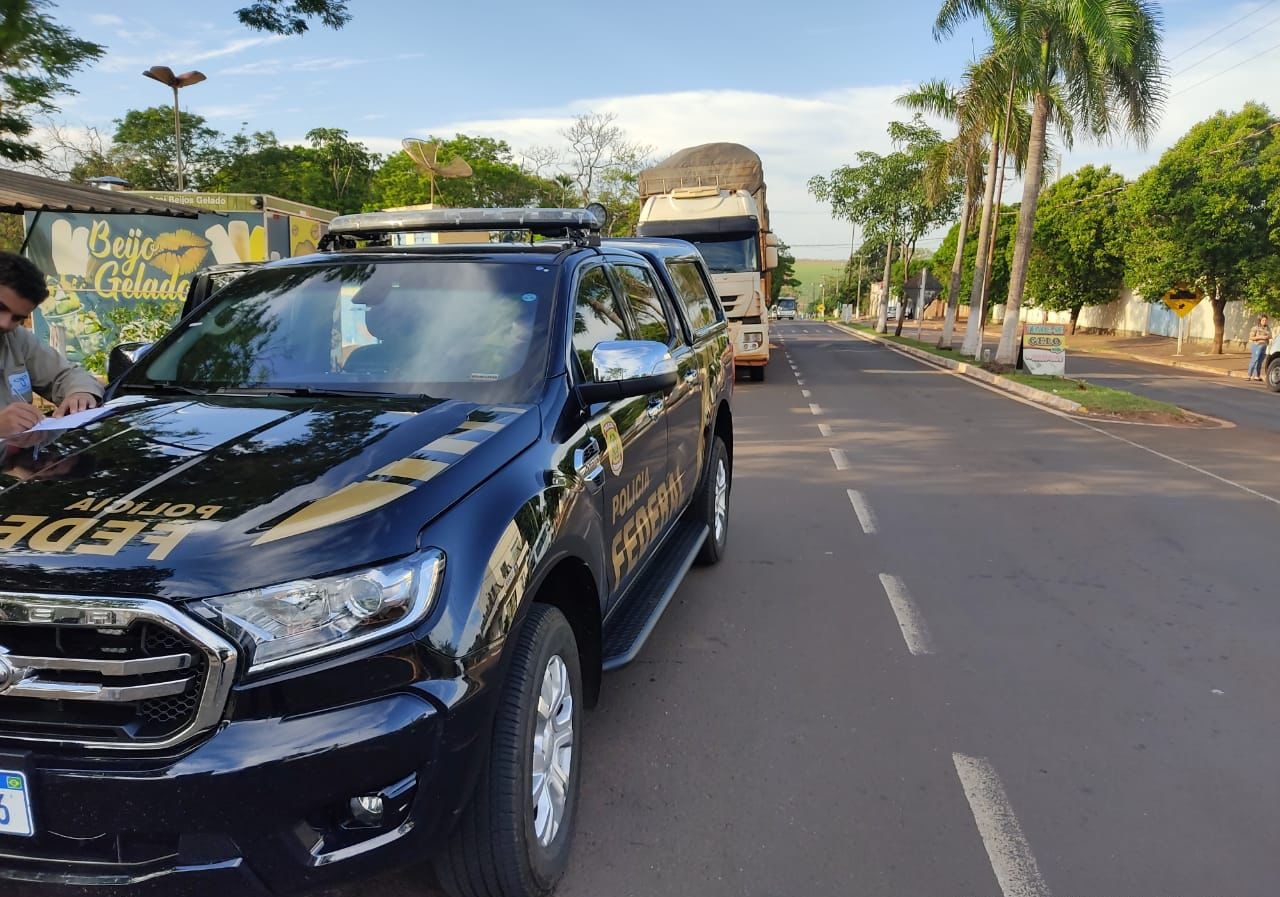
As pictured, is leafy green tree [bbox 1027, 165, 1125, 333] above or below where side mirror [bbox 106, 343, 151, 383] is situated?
above

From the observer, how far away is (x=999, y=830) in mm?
3090

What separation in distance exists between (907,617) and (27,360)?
14.5 feet

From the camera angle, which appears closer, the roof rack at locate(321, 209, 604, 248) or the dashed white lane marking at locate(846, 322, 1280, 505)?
the roof rack at locate(321, 209, 604, 248)

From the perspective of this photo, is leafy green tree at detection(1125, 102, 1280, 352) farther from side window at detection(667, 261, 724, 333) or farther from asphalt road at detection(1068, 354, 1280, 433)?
side window at detection(667, 261, 724, 333)

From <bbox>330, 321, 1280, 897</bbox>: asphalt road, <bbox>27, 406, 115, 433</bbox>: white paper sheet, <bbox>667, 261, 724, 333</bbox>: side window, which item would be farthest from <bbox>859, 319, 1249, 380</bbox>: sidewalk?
<bbox>27, 406, 115, 433</bbox>: white paper sheet

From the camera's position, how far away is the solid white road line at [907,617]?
4.72 metres

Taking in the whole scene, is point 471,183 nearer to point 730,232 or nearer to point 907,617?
point 730,232

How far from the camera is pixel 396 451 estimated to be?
255 centimetres

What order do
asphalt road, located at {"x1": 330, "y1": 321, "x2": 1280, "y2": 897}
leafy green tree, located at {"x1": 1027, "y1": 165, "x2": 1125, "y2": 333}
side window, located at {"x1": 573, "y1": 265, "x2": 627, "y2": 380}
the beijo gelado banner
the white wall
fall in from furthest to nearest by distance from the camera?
leafy green tree, located at {"x1": 1027, "y1": 165, "x2": 1125, "y2": 333} → the white wall → the beijo gelado banner → side window, located at {"x1": 573, "y1": 265, "x2": 627, "y2": 380} → asphalt road, located at {"x1": 330, "y1": 321, "x2": 1280, "y2": 897}

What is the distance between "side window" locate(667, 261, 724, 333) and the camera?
5605 mm

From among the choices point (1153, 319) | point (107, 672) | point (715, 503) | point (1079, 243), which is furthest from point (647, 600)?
point (1153, 319)

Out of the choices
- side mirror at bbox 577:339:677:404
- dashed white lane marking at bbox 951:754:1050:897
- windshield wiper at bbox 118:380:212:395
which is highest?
side mirror at bbox 577:339:677:404

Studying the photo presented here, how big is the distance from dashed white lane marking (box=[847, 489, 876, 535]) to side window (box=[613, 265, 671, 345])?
287cm

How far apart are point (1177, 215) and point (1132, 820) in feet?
111
